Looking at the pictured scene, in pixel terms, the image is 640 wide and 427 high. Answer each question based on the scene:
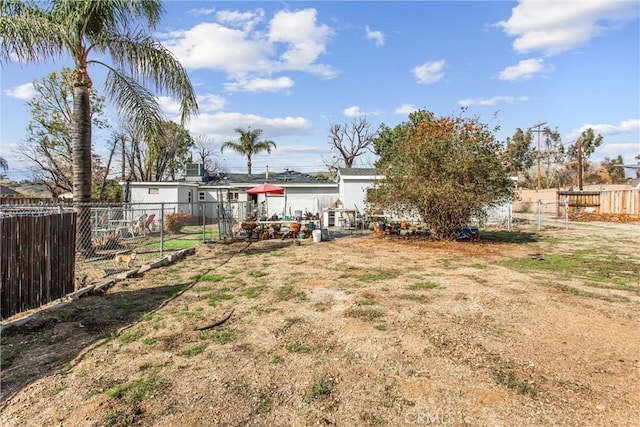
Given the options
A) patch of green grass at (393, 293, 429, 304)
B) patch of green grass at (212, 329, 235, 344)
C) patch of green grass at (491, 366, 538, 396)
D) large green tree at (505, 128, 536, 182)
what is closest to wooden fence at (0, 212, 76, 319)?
patch of green grass at (212, 329, 235, 344)

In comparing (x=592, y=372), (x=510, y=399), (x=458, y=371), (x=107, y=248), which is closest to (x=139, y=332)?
(x=458, y=371)

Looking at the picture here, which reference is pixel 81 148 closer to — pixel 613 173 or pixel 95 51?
pixel 95 51

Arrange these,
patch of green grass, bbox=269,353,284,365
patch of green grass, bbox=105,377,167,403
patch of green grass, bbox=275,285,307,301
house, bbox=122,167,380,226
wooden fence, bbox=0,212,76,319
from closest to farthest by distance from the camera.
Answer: patch of green grass, bbox=105,377,167,403, patch of green grass, bbox=269,353,284,365, wooden fence, bbox=0,212,76,319, patch of green grass, bbox=275,285,307,301, house, bbox=122,167,380,226

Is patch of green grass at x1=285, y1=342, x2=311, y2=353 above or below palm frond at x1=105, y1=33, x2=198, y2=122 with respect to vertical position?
below

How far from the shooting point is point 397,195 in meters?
12.2

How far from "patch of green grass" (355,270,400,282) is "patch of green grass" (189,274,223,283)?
2790 millimetres

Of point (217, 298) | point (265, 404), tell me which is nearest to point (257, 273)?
point (217, 298)

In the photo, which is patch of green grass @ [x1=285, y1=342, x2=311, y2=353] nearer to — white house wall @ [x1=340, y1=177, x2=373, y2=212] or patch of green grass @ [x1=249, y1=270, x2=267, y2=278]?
patch of green grass @ [x1=249, y1=270, x2=267, y2=278]

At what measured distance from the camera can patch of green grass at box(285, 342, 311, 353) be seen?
3745 mm

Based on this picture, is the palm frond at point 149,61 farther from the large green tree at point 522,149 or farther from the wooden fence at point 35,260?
the large green tree at point 522,149

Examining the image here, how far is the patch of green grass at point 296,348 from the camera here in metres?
3.75

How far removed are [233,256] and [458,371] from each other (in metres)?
7.37

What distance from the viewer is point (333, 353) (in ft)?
12.1

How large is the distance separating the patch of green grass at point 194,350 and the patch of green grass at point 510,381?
2.91 m
